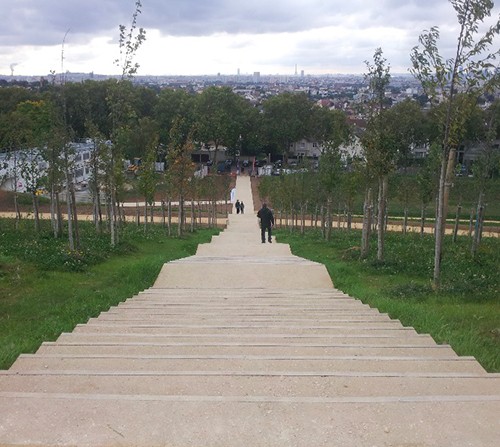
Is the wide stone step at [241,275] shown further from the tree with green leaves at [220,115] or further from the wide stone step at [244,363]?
the tree with green leaves at [220,115]

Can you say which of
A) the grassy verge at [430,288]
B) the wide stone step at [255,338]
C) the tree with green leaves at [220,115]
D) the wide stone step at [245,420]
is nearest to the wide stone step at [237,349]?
the wide stone step at [255,338]

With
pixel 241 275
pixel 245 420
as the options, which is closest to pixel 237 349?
pixel 245 420

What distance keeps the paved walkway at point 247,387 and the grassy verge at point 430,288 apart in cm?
91

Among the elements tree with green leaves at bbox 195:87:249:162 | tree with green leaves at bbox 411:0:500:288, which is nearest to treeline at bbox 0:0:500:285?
tree with green leaves at bbox 411:0:500:288

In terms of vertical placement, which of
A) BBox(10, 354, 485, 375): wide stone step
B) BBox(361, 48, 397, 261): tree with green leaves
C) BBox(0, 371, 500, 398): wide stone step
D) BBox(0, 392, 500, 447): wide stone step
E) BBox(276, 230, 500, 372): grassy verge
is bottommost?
BBox(276, 230, 500, 372): grassy verge

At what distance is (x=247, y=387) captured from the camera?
4.75 metres

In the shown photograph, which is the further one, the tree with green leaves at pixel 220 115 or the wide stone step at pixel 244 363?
the tree with green leaves at pixel 220 115

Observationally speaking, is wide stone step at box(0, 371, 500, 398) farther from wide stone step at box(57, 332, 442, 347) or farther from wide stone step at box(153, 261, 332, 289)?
wide stone step at box(153, 261, 332, 289)

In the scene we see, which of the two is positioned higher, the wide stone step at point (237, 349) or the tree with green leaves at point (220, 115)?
the tree with green leaves at point (220, 115)

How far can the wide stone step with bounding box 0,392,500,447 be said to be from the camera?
369 centimetres

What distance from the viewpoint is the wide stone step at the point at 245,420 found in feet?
12.1

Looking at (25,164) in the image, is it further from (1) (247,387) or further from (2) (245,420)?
(2) (245,420)

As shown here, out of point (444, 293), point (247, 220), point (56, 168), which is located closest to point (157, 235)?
point (56, 168)

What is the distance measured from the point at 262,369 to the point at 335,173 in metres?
16.1
